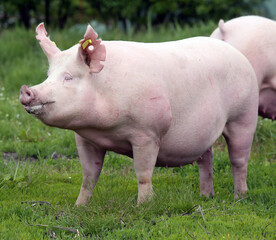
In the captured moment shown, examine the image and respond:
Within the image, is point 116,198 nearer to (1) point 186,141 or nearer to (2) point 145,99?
(1) point 186,141

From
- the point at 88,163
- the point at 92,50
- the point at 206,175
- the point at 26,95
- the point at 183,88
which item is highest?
the point at 92,50

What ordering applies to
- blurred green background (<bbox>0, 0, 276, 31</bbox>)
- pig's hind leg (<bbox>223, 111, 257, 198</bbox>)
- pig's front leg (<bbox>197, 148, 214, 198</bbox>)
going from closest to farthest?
1. pig's hind leg (<bbox>223, 111, 257, 198</bbox>)
2. pig's front leg (<bbox>197, 148, 214, 198</bbox>)
3. blurred green background (<bbox>0, 0, 276, 31</bbox>)

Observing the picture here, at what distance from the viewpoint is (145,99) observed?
396 cm

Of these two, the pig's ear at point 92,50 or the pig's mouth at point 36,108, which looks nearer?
the pig's mouth at point 36,108

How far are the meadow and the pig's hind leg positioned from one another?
134mm

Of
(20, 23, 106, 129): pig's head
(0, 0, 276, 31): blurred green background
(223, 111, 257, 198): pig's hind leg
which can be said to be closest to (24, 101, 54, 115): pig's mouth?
(20, 23, 106, 129): pig's head

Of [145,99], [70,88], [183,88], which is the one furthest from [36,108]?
[183,88]

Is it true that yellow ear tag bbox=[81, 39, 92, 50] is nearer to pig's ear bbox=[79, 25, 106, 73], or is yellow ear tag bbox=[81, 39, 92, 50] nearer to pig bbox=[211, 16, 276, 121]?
pig's ear bbox=[79, 25, 106, 73]

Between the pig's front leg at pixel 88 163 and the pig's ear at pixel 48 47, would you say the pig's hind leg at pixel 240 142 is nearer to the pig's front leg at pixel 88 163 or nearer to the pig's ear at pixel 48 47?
the pig's front leg at pixel 88 163

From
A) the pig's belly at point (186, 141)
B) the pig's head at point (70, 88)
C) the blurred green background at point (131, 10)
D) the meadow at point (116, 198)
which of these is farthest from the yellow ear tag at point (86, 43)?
the blurred green background at point (131, 10)

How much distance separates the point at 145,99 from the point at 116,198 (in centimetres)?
86

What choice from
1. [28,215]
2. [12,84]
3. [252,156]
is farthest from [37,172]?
[12,84]

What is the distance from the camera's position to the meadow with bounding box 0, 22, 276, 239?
3844mm

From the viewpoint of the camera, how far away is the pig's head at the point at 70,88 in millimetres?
3676
